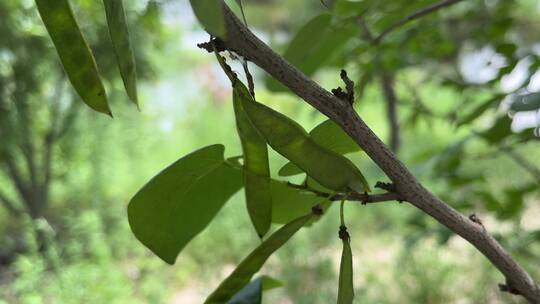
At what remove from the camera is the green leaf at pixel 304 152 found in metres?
0.25

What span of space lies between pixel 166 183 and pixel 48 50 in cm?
165

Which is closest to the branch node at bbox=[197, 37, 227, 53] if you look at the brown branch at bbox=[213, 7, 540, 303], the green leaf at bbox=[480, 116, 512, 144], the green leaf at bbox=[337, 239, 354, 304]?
the brown branch at bbox=[213, 7, 540, 303]

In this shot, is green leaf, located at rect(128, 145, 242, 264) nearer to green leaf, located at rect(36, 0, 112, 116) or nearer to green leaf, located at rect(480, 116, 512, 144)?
green leaf, located at rect(36, 0, 112, 116)

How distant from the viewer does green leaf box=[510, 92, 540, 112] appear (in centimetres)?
43

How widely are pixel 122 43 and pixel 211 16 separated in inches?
3.2

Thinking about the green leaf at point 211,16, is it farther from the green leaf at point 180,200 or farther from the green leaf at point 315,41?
the green leaf at point 315,41

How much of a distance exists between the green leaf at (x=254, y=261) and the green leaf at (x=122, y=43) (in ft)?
0.31

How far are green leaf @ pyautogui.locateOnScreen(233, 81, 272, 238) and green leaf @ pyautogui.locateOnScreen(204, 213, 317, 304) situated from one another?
0.04 ft

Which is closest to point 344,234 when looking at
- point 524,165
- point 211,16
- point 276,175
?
point 211,16

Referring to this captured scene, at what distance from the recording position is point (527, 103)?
43 centimetres

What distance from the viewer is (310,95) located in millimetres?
234

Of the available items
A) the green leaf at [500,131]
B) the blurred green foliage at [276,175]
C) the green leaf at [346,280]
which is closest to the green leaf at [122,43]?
the green leaf at [346,280]

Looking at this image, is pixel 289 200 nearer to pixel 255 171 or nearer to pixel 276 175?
pixel 255 171

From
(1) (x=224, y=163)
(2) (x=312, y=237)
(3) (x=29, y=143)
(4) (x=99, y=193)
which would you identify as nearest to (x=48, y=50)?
(3) (x=29, y=143)
